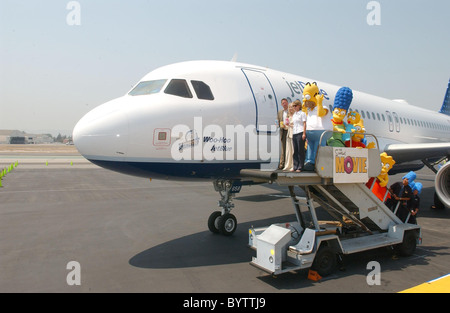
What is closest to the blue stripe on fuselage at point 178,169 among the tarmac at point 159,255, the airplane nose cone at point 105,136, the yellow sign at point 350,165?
the airplane nose cone at point 105,136

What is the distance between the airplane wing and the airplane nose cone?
9176mm

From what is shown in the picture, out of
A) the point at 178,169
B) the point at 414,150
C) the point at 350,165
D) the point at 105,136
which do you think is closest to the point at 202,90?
the point at 178,169

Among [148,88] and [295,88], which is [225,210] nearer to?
[148,88]

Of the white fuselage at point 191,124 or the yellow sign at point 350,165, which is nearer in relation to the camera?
the white fuselage at point 191,124

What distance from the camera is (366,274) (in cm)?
623

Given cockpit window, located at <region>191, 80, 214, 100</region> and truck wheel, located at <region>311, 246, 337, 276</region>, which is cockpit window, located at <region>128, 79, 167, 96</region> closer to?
cockpit window, located at <region>191, 80, 214, 100</region>

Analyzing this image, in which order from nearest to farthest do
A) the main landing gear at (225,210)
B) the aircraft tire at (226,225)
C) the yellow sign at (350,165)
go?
1. the yellow sign at (350,165)
2. the main landing gear at (225,210)
3. the aircraft tire at (226,225)

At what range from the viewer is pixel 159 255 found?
728 cm

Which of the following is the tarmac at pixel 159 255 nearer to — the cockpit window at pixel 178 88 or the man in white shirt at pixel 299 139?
the man in white shirt at pixel 299 139

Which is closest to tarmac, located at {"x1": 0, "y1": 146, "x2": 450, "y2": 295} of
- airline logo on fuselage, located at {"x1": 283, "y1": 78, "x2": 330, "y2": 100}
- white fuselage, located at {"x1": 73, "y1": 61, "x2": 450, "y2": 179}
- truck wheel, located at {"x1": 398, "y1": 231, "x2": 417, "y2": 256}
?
truck wheel, located at {"x1": 398, "y1": 231, "x2": 417, "y2": 256}

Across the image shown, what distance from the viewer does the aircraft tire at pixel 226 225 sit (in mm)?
8766

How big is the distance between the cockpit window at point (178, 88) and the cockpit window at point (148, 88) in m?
0.20

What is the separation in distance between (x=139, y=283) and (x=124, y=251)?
80.4 inches
